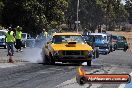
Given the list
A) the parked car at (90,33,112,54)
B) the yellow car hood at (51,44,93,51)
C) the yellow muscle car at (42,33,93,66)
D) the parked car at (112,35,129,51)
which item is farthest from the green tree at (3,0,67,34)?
the yellow car hood at (51,44,93,51)

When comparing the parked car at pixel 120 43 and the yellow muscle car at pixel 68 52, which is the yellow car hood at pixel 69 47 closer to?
the yellow muscle car at pixel 68 52

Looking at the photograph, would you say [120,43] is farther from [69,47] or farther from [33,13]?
[69,47]

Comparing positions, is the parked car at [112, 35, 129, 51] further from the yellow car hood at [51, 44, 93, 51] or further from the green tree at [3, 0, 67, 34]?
the yellow car hood at [51, 44, 93, 51]

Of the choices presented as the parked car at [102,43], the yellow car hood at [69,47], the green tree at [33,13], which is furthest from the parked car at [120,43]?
the yellow car hood at [69,47]

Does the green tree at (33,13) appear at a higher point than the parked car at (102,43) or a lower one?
higher

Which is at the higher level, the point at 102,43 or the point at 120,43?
the point at 102,43

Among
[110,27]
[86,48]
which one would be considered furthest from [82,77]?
[110,27]

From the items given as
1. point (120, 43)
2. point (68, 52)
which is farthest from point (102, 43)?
point (68, 52)

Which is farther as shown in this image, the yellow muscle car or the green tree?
the green tree

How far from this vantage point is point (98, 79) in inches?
195

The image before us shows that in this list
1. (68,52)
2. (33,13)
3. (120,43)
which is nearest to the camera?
(68,52)

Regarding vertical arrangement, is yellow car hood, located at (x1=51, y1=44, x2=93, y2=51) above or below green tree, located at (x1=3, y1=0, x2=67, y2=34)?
below

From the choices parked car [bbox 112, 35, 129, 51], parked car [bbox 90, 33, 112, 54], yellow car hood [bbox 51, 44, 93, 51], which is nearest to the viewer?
yellow car hood [bbox 51, 44, 93, 51]

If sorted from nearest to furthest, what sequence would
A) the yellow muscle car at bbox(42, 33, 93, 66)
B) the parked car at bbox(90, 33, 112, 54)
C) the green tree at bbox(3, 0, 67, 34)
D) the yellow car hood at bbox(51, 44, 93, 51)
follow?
the yellow muscle car at bbox(42, 33, 93, 66) < the yellow car hood at bbox(51, 44, 93, 51) < the parked car at bbox(90, 33, 112, 54) < the green tree at bbox(3, 0, 67, 34)
